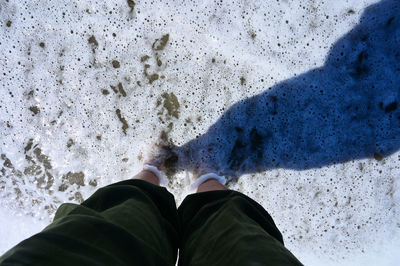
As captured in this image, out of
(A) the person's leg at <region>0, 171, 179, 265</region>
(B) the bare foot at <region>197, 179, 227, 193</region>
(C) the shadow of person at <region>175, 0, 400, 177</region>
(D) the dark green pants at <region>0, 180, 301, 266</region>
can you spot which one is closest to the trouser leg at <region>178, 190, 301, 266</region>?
(D) the dark green pants at <region>0, 180, 301, 266</region>

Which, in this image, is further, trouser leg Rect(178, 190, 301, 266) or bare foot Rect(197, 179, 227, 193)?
bare foot Rect(197, 179, 227, 193)

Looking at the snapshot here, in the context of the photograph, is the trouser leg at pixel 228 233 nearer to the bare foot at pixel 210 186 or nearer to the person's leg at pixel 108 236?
the person's leg at pixel 108 236

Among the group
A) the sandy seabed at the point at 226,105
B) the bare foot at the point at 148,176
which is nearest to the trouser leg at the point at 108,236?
the bare foot at the point at 148,176

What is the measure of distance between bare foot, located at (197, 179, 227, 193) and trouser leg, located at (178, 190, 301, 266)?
22 cm

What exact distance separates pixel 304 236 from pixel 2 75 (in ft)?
7.24

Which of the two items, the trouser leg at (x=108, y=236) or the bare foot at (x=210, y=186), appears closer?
the trouser leg at (x=108, y=236)

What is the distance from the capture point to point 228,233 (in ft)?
3.14

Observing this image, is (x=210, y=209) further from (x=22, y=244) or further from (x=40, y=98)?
(x=40, y=98)

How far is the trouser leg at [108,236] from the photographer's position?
2.32 feet

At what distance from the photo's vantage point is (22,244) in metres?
0.72

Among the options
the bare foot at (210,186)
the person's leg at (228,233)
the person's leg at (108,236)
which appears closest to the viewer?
the person's leg at (108,236)

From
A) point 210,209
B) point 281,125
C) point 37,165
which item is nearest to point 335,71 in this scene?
point 281,125

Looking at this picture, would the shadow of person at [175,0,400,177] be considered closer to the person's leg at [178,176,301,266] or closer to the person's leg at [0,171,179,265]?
the person's leg at [178,176,301,266]

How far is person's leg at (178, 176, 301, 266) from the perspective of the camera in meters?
0.84
